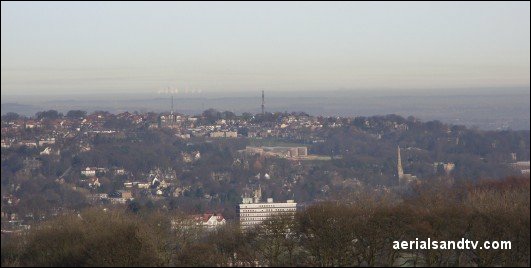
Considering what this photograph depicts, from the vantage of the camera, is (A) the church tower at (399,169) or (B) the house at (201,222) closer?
(B) the house at (201,222)


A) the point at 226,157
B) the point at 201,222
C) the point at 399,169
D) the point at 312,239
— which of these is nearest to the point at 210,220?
the point at 201,222

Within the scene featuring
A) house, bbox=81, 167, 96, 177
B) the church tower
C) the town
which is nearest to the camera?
the town

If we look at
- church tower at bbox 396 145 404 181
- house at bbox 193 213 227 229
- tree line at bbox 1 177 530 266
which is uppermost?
tree line at bbox 1 177 530 266

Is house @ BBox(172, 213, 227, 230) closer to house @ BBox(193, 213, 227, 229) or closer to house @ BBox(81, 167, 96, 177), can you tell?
house @ BBox(193, 213, 227, 229)

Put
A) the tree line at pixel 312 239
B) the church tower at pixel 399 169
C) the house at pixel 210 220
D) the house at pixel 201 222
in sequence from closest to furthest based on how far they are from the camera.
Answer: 1. the tree line at pixel 312 239
2. the house at pixel 201 222
3. the house at pixel 210 220
4. the church tower at pixel 399 169

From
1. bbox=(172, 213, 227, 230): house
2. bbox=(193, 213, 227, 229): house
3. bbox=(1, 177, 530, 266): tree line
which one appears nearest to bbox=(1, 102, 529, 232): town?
bbox=(193, 213, 227, 229): house

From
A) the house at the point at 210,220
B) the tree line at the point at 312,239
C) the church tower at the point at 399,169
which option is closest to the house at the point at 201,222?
the house at the point at 210,220

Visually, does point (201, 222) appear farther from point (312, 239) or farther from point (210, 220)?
point (312, 239)

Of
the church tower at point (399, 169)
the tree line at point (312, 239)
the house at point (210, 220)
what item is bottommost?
the church tower at point (399, 169)

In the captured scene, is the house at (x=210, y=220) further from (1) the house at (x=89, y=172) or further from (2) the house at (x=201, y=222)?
(1) the house at (x=89, y=172)

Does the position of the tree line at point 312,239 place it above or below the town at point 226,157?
above

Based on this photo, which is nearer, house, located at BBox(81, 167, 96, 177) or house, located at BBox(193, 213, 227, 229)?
house, located at BBox(193, 213, 227, 229)
